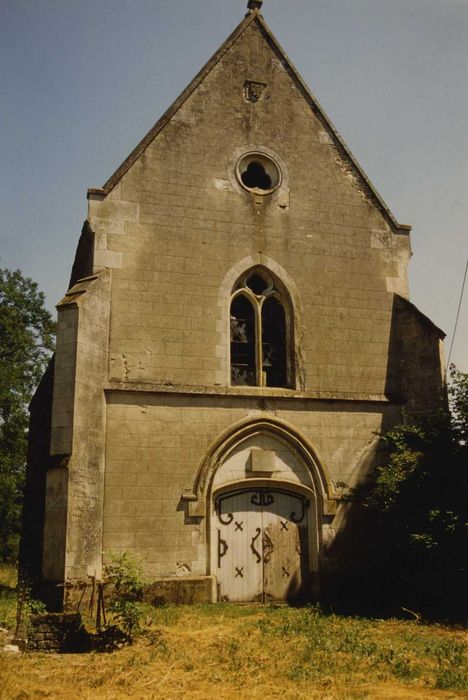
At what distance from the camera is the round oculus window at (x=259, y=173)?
15.1m

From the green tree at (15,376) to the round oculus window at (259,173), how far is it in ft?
62.8

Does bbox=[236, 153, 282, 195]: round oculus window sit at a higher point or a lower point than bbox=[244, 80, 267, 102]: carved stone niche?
lower

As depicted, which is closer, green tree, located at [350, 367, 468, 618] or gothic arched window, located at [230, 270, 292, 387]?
green tree, located at [350, 367, 468, 618]

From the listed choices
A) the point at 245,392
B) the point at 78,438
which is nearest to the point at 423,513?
the point at 245,392

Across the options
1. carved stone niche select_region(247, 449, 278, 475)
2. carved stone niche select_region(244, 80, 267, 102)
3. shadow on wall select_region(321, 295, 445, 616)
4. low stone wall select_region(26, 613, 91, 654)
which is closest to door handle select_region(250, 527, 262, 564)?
carved stone niche select_region(247, 449, 278, 475)

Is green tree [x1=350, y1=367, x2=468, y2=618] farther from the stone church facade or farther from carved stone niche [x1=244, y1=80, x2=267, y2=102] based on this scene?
carved stone niche [x1=244, y1=80, x2=267, y2=102]

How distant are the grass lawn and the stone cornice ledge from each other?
3951 mm

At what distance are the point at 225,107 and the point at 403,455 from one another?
8.23m

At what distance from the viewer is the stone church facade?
41.3 ft

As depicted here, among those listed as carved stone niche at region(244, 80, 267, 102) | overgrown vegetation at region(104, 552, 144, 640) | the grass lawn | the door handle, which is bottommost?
the grass lawn

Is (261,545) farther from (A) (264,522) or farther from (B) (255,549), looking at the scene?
(A) (264,522)

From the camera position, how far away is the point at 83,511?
12031 millimetres

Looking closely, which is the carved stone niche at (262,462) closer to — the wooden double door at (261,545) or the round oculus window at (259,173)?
the wooden double door at (261,545)

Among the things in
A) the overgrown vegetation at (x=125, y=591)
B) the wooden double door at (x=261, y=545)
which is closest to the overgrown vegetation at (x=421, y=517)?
the wooden double door at (x=261, y=545)
